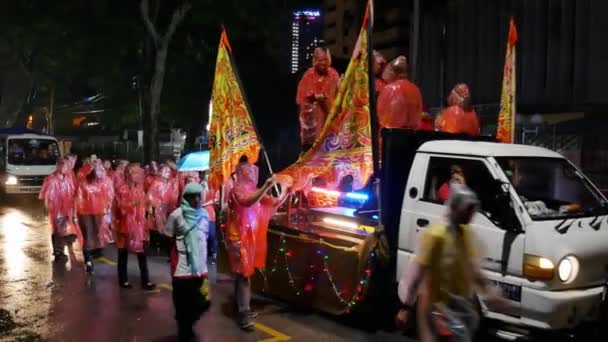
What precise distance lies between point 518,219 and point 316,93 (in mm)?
4208

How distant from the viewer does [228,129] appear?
7.51 m

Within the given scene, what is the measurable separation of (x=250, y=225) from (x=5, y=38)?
25.8 metres

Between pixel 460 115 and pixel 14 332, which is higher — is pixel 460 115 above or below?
above

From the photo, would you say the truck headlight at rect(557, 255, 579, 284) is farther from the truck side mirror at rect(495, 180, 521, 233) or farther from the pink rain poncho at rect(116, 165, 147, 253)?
the pink rain poncho at rect(116, 165, 147, 253)

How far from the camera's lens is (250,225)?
6555 millimetres

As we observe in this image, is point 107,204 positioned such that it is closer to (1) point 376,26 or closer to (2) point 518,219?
(2) point 518,219

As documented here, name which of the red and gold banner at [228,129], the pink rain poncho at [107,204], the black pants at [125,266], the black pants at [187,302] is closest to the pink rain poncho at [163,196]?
the pink rain poncho at [107,204]

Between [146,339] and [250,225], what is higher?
[250,225]

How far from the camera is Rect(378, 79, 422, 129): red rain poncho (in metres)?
7.20

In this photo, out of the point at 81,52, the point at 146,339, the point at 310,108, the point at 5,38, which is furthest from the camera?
the point at 5,38

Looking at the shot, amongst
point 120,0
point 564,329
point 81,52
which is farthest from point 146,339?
point 81,52

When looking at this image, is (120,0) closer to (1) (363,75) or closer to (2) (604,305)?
(1) (363,75)

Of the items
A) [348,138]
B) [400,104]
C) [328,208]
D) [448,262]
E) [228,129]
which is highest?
[400,104]

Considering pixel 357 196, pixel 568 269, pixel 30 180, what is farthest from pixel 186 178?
pixel 30 180
